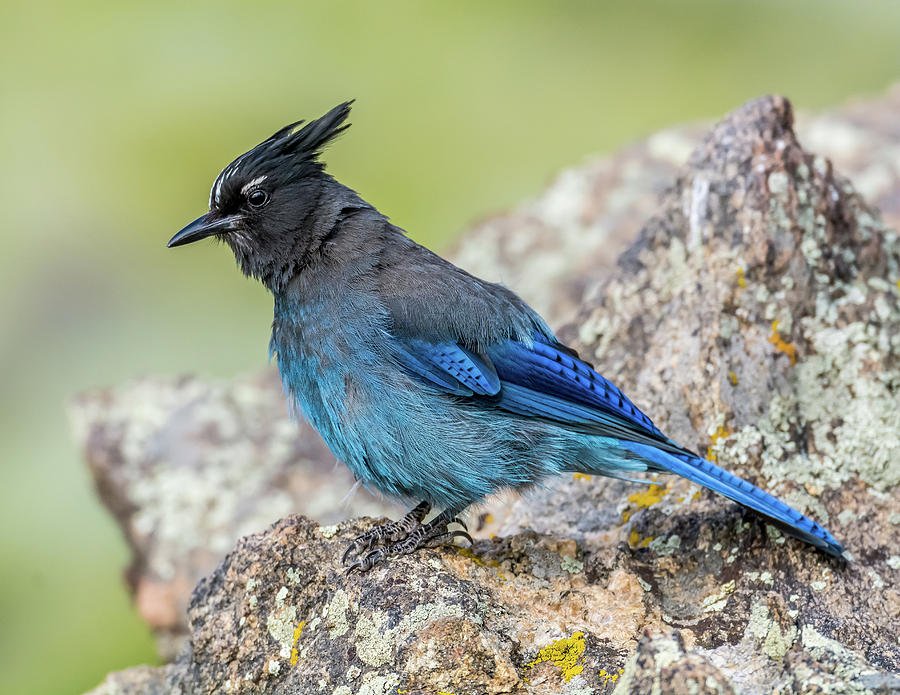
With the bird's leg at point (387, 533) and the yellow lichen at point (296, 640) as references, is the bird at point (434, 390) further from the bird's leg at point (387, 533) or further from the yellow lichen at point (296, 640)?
the yellow lichen at point (296, 640)

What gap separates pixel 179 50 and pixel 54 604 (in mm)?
3978

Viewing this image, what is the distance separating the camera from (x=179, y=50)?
7.65 meters

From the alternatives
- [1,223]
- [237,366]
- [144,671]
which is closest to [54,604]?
[237,366]

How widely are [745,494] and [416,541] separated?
1.05 m

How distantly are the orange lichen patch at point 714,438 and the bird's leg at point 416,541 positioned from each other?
0.89 m

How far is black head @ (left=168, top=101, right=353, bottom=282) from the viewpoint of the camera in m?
4.14

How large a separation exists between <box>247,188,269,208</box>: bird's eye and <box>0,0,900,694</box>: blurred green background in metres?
2.63

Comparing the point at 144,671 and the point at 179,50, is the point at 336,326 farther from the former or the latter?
the point at 179,50

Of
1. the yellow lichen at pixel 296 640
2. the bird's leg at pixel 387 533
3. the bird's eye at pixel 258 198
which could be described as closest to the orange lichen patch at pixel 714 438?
the bird's leg at pixel 387 533

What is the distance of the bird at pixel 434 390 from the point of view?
3707mm

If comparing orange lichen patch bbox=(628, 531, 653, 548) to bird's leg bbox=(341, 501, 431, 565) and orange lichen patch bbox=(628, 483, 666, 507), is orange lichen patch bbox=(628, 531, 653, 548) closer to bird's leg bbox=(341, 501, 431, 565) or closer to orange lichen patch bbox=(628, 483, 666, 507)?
orange lichen patch bbox=(628, 483, 666, 507)

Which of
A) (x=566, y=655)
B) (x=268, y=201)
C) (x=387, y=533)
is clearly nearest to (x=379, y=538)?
(x=387, y=533)

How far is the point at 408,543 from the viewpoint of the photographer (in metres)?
3.51

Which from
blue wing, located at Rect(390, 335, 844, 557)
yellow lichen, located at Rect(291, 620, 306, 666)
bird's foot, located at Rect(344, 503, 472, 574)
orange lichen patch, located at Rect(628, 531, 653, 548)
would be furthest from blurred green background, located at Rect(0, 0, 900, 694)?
yellow lichen, located at Rect(291, 620, 306, 666)
